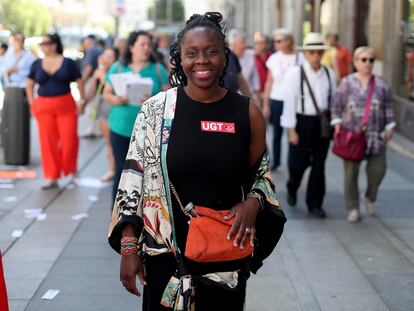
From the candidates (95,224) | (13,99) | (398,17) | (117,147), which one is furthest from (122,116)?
(398,17)

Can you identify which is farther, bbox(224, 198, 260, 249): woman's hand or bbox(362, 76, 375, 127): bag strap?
bbox(362, 76, 375, 127): bag strap

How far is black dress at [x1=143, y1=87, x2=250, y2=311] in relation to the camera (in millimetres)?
3291

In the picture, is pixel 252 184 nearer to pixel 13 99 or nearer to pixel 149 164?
pixel 149 164

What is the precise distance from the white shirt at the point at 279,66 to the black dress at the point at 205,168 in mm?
7720

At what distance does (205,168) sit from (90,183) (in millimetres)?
7201

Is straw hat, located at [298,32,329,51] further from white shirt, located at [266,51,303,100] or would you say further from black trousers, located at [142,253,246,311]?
black trousers, located at [142,253,246,311]

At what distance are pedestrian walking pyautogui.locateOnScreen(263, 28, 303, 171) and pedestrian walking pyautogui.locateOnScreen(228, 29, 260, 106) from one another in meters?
0.32

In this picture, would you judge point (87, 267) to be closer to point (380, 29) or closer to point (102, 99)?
point (102, 99)

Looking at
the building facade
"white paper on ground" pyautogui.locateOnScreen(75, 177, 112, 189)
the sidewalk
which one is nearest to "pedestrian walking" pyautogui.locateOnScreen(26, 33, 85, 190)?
"white paper on ground" pyautogui.locateOnScreen(75, 177, 112, 189)

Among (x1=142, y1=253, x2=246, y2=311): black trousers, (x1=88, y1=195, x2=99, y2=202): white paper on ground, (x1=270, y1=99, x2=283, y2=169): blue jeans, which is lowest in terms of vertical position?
(x1=88, y1=195, x2=99, y2=202): white paper on ground

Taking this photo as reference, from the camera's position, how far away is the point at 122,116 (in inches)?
303

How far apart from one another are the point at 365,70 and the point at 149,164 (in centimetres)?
474

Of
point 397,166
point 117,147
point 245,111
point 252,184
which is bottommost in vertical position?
point 397,166

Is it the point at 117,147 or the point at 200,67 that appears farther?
the point at 117,147
